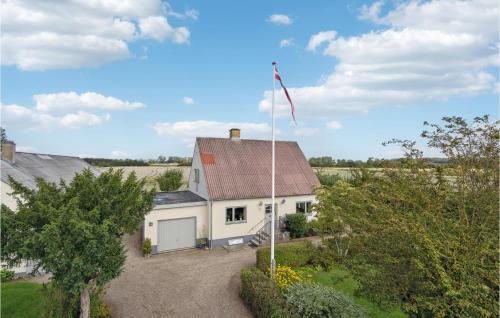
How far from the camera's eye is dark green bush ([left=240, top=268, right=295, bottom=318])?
10.7 metres

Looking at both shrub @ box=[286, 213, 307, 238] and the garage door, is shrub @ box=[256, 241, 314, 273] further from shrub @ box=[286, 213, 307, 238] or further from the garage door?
the garage door

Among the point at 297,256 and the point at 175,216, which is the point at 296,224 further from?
the point at 175,216

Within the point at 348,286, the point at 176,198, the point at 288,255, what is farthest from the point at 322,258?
the point at 176,198

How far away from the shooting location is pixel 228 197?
67.9 feet

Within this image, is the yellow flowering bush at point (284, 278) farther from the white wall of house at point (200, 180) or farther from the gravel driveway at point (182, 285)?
the white wall of house at point (200, 180)

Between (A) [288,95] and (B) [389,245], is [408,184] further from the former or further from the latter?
(A) [288,95]

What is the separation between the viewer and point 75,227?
8320 millimetres

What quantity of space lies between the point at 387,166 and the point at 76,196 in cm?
1010

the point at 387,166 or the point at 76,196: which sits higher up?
the point at 387,166

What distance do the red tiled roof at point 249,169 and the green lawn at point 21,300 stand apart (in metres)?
10.7

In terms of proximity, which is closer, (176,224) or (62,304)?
(62,304)

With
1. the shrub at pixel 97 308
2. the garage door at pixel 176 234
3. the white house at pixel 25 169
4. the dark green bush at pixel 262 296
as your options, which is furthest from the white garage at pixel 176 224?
the dark green bush at pixel 262 296

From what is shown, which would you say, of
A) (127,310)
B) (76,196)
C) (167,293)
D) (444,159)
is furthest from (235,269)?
(444,159)

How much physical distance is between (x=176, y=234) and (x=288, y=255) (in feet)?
26.5
